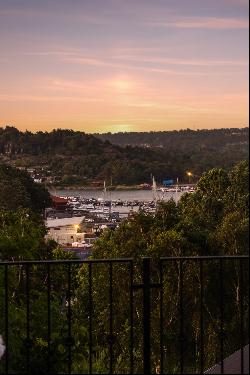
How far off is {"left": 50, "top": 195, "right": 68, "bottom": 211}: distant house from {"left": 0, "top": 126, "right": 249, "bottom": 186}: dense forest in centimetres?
330

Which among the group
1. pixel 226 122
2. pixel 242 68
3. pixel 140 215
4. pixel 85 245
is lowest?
pixel 85 245

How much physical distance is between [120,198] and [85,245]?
5.16 metres

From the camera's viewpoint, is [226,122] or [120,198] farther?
[120,198]

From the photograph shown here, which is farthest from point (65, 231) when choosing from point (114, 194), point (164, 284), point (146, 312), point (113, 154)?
point (146, 312)

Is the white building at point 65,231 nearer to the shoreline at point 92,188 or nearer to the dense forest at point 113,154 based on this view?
the shoreline at point 92,188

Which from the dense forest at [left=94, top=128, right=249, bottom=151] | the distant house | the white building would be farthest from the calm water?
the dense forest at [left=94, top=128, right=249, bottom=151]

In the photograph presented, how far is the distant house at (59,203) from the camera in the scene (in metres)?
43.7

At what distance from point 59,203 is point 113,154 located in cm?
1023

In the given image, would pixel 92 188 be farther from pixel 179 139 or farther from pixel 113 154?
pixel 179 139

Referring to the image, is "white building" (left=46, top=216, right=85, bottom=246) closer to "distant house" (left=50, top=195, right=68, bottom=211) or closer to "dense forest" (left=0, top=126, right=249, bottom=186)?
"distant house" (left=50, top=195, right=68, bottom=211)

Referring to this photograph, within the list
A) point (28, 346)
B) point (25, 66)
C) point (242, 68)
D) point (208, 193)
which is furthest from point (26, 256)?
point (25, 66)

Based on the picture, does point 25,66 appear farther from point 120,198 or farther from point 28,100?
point 120,198

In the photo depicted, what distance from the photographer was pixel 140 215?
20.5m

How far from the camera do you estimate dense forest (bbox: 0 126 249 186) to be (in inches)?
1127
